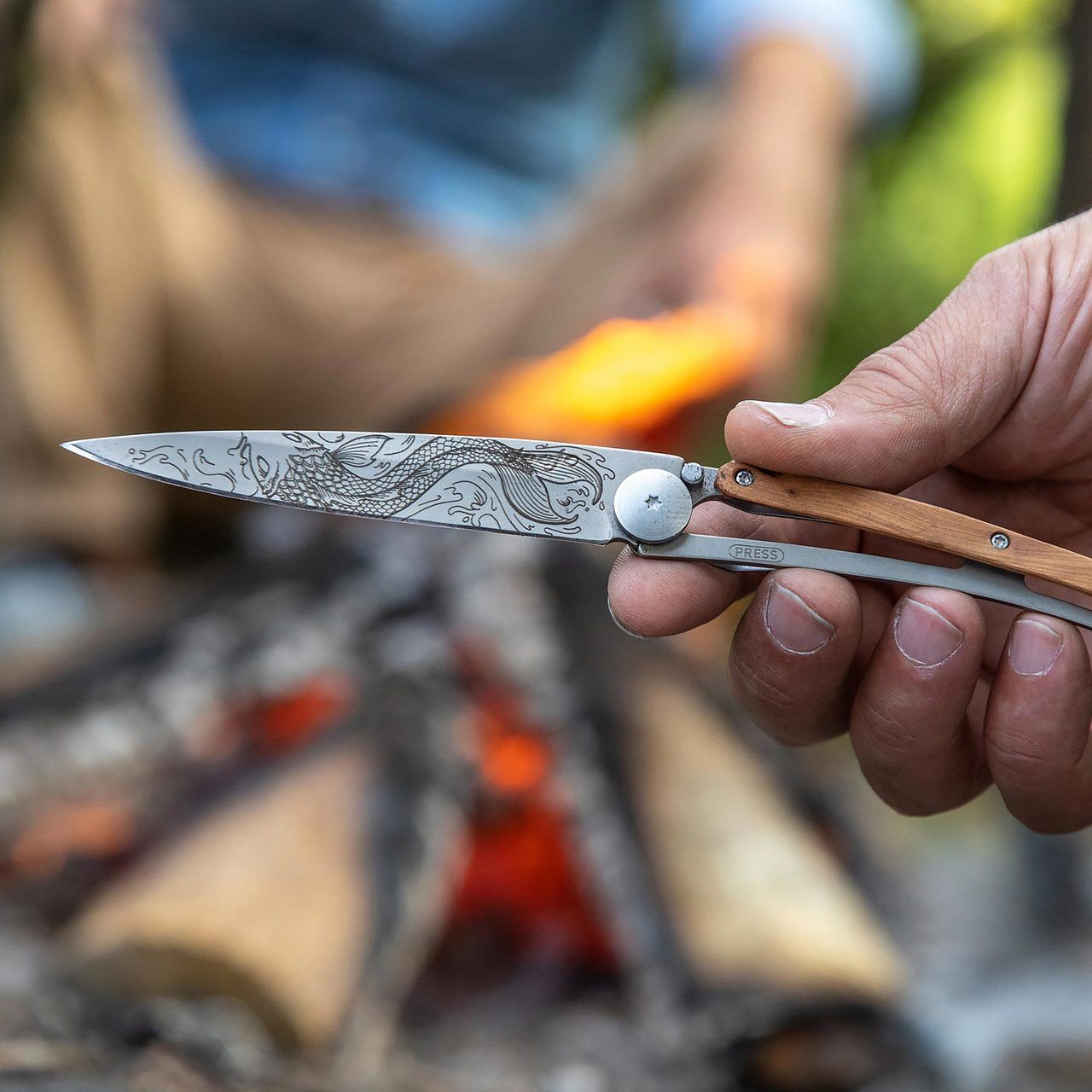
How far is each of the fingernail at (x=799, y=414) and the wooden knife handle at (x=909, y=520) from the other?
0.05 m

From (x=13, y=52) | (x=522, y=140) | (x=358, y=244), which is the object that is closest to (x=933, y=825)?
(x=358, y=244)

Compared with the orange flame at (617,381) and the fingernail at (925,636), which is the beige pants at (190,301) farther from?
the fingernail at (925,636)

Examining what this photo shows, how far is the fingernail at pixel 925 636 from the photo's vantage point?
2.73 ft

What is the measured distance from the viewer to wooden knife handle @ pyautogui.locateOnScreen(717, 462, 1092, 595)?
2.73 ft

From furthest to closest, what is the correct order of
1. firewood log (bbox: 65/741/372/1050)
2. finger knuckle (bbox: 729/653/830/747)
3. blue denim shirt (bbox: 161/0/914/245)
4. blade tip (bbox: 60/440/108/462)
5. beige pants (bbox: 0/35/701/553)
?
blue denim shirt (bbox: 161/0/914/245), beige pants (bbox: 0/35/701/553), firewood log (bbox: 65/741/372/1050), finger knuckle (bbox: 729/653/830/747), blade tip (bbox: 60/440/108/462)

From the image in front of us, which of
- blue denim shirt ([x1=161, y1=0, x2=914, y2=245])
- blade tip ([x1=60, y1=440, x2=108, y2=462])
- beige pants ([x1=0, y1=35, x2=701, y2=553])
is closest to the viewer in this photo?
blade tip ([x1=60, y1=440, x2=108, y2=462])

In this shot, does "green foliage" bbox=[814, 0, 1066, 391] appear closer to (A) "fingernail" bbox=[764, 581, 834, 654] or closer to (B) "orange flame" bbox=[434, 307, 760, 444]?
(B) "orange flame" bbox=[434, 307, 760, 444]

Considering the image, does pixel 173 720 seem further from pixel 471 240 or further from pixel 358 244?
pixel 471 240

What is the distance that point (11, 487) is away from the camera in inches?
Result: 75.9

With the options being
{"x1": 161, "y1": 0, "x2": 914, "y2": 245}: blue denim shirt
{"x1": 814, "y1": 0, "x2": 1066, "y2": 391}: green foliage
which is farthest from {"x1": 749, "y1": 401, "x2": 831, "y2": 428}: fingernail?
{"x1": 814, "y1": 0, "x2": 1066, "y2": 391}: green foliage

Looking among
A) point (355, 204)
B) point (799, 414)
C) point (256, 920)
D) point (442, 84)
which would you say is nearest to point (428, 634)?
point (256, 920)

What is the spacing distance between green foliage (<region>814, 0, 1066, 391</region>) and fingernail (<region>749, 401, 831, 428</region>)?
3.74 meters

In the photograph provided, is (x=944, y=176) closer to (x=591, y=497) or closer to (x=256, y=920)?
(x=591, y=497)

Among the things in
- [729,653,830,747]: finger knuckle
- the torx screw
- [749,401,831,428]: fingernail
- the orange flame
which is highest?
the orange flame
